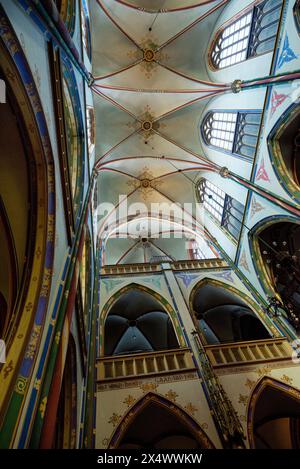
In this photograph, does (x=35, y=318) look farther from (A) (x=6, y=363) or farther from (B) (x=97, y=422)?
(B) (x=97, y=422)

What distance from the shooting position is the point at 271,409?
7.17 metres

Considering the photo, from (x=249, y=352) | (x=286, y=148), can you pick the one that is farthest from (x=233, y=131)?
(x=249, y=352)

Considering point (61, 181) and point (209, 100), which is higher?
point (209, 100)

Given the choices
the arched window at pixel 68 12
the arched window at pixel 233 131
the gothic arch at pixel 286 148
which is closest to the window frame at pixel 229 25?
the arched window at pixel 233 131

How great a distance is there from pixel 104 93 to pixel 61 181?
1002 centimetres

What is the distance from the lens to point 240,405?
6.20 m

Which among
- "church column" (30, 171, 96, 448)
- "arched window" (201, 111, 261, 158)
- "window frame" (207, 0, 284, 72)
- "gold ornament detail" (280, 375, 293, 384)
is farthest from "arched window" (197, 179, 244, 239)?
"church column" (30, 171, 96, 448)

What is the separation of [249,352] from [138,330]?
6.41 meters

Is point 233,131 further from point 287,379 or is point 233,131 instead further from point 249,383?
point 249,383

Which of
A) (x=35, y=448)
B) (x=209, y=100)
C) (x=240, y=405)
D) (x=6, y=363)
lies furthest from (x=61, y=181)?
(x=209, y=100)

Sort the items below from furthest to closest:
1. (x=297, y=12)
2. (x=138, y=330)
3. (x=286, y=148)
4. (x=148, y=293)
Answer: (x=138, y=330)
(x=148, y=293)
(x=286, y=148)
(x=297, y=12)

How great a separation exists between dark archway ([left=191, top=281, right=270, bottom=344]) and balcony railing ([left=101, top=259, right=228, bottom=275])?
135cm

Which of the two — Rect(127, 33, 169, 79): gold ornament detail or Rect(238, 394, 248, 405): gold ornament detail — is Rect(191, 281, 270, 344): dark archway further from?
Rect(127, 33, 169, 79): gold ornament detail

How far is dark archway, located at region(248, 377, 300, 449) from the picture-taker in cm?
645
